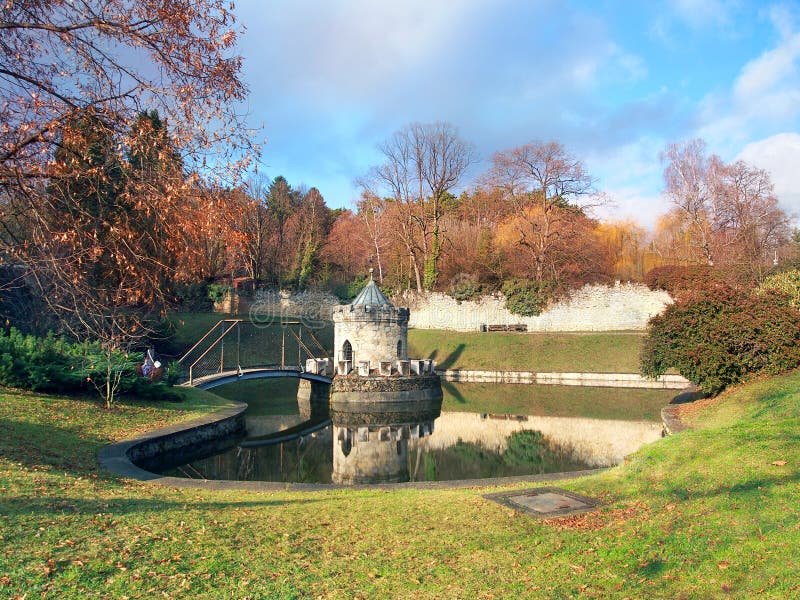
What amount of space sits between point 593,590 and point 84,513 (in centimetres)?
494

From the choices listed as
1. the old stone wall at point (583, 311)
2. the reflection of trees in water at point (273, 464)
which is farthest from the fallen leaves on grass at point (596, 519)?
the old stone wall at point (583, 311)

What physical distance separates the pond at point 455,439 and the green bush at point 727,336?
2.42m

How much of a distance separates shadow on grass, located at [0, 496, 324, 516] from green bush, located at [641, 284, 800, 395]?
13094 mm

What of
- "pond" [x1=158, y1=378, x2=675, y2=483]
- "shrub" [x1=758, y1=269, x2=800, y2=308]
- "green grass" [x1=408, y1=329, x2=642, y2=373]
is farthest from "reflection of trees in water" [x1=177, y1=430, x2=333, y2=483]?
"green grass" [x1=408, y1=329, x2=642, y2=373]

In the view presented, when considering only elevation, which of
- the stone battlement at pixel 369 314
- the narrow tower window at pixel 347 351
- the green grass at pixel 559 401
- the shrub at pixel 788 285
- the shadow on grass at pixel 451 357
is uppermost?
the shrub at pixel 788 285

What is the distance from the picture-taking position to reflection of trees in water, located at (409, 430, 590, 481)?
13.2m

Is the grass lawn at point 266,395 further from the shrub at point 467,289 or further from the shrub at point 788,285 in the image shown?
the shrub at point 788,285

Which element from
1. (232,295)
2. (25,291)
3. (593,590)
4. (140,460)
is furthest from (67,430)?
(232,295)

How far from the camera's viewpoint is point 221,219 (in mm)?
5777

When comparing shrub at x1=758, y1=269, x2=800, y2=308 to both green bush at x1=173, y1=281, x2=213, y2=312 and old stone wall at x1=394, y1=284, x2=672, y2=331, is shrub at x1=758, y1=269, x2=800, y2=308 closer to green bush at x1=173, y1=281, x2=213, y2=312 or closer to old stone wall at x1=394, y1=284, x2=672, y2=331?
old stone wall at x1=394, y1=284, x2=672, y2=331

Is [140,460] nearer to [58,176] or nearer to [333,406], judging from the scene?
[58,176]

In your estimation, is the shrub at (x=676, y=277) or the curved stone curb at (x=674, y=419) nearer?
the curved stone curb at (x=674, y=419)

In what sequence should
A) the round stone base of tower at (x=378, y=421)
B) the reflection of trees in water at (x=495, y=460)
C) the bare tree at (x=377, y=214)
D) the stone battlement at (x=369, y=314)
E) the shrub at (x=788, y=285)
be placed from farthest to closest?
1. the bare tree at (x=377, y=214)
2. the stone battlement at (x=369, y=314)
3. the shrub at (x=788, y=285)
4. the round stone base of tower at (x=378, y=421)
5. the reflection of trees in water at (x=495, y=460)

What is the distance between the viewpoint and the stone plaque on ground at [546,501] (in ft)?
21.9
